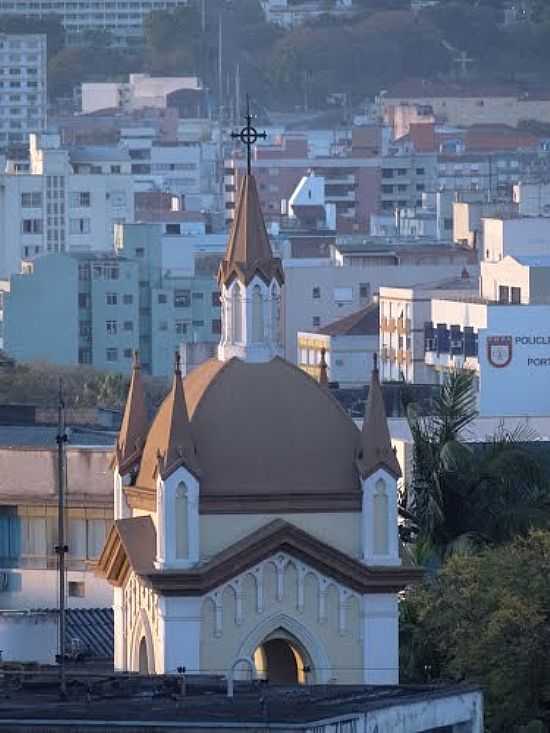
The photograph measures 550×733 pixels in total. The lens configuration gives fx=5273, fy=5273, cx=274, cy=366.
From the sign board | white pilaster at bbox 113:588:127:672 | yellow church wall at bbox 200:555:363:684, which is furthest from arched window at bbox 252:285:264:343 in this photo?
the sign board

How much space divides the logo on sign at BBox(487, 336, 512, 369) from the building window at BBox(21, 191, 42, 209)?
54033 millimetres

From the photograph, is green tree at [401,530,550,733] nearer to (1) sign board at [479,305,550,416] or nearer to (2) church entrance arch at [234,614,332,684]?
(2) church entrance arch at [234,614,332,684]

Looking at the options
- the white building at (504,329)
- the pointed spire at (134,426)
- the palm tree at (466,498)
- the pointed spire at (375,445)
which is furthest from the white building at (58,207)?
the pointed spire at (375,445)

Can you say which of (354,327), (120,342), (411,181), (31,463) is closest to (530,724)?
(31,463)

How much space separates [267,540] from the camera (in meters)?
35.2

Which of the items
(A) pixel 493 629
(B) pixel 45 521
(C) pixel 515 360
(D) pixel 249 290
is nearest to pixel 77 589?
(B) pixel 45 521

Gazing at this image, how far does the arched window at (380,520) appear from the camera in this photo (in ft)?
116

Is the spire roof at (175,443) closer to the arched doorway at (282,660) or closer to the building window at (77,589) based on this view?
the arched doorway at (282,660)

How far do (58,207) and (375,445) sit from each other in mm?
118007

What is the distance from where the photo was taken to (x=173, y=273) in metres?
133

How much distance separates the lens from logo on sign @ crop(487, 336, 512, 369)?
95.6 m

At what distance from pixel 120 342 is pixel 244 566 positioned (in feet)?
312

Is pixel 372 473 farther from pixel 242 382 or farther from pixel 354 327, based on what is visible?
pixel 354 327

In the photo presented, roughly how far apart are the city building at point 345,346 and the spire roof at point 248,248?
67548 mm
